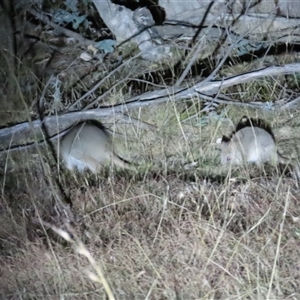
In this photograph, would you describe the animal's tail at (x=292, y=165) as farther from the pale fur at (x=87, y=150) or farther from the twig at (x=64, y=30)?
the twig at (x=64, y=30)

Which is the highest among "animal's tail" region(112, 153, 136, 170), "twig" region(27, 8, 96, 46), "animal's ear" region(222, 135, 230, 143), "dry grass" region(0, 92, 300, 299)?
"twig" region(27, 8, 96, 46)

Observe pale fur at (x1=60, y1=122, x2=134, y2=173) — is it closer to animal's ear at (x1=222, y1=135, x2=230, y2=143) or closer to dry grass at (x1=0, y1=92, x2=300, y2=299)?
dry grass at (x1=0, y1=92, x2=300, y2=299)

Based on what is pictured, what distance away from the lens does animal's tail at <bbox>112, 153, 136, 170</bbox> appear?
3613 millimetres

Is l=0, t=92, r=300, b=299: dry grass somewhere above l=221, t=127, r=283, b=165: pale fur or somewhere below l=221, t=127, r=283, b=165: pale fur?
above

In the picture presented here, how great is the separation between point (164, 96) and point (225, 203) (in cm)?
108

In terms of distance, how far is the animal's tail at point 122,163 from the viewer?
3.61 metres

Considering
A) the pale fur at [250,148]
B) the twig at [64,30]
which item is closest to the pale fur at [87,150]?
the pale fur at [250,148]

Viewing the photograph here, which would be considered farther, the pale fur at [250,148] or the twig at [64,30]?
the twig at [64,30]

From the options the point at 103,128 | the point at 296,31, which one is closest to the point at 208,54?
the point at 296,31

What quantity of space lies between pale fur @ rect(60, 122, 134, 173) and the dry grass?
0.12m

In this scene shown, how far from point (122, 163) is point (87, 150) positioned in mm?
225

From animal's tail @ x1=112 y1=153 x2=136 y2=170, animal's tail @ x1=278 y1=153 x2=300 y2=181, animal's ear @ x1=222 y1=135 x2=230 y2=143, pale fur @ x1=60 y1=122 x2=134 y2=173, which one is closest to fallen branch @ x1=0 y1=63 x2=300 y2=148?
pale fur @ x1=60 y1=122 x2=134 y2=173

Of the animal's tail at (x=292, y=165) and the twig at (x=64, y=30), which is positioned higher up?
the twig at (x=64, y=30)

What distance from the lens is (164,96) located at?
3.96 metres
